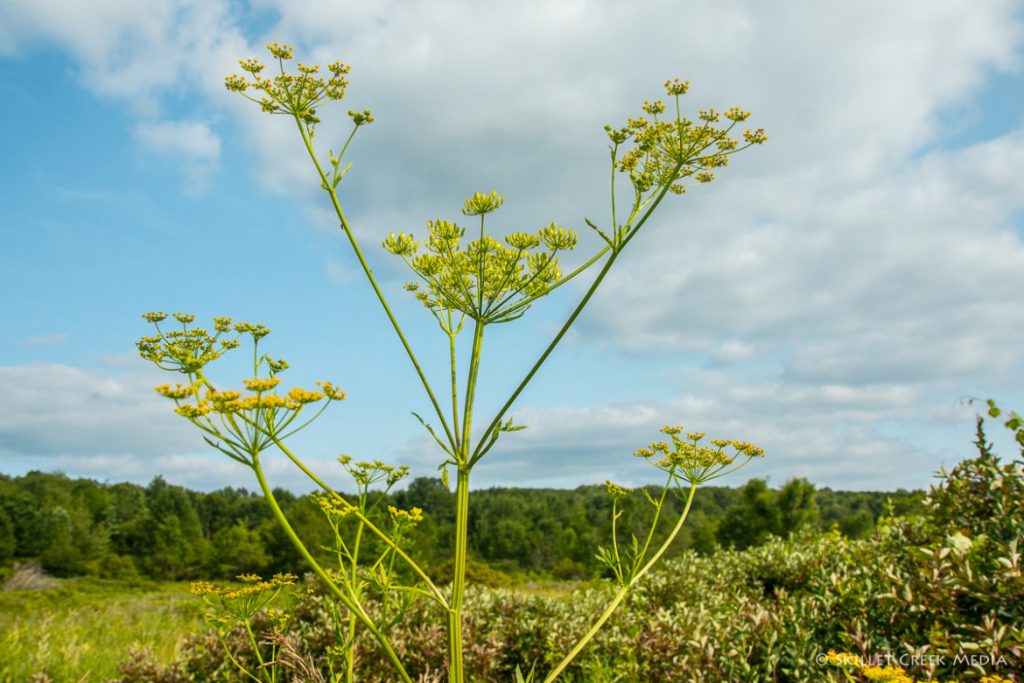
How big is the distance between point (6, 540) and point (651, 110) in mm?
79874

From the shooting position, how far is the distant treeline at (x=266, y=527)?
139 feet

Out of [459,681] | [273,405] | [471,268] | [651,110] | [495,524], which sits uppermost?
A: [651,110]

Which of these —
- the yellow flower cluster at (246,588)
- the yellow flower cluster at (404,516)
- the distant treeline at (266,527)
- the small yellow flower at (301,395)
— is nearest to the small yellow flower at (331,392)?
the small yellow flower at (301,395)

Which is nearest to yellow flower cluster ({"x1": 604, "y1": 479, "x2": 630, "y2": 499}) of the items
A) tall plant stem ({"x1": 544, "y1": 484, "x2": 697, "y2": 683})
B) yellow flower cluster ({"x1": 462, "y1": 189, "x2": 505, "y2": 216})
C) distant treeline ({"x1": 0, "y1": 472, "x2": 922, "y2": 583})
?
tall plant stem ({"x1": 544, "y1": 484, "x2": 697, "y2": 683})

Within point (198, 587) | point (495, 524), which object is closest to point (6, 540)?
point (495, 524)

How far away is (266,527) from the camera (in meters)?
52.2

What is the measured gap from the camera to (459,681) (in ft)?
8.98

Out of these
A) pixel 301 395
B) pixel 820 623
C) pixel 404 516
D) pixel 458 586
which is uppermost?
pixel 301 395

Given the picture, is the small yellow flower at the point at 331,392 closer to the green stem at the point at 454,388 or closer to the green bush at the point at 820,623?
the green stem at the point at 454,388

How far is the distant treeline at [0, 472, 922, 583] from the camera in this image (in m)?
42.5

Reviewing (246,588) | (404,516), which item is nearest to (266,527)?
(246,588)

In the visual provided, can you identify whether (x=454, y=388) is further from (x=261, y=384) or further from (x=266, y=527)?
(x=266, y=527)

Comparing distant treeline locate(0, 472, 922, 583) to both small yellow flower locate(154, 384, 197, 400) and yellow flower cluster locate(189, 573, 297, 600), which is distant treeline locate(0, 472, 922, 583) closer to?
yellow flower cluster locate(189, 573, 297, 600)

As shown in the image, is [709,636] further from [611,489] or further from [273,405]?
[273,405]
